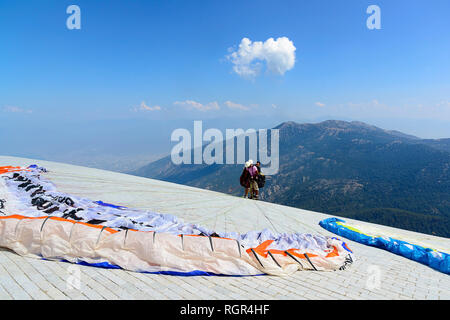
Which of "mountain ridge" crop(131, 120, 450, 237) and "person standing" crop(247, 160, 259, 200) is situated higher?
"person standing" crop(247, 160, 259, 200)

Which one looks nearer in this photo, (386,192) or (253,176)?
(253,176)

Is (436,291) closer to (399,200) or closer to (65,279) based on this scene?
(65,279)

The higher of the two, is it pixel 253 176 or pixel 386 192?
pixel 253 176

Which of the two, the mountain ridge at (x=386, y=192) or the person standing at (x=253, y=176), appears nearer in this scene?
the person standing at (x=253, y=176)

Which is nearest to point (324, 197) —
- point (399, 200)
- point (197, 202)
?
point (399, 200)

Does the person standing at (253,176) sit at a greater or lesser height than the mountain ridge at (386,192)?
greater

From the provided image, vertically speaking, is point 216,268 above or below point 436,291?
above

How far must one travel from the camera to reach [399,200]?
147125mm

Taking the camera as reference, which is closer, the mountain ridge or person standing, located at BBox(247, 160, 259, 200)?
person standing, located at BBox(247, 160, 259, 200)

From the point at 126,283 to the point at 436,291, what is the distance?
19.1 feet
